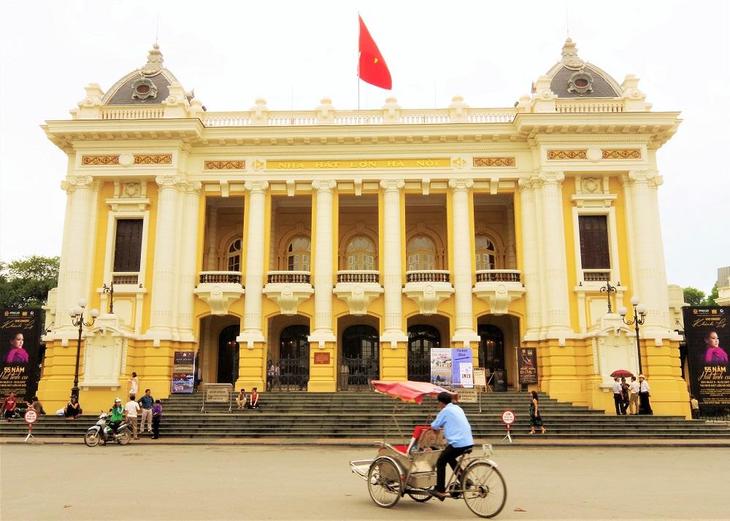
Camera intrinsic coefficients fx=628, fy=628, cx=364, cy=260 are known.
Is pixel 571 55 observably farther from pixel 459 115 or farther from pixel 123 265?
pixel 123 265

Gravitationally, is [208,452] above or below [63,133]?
below

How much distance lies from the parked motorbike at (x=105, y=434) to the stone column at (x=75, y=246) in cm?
896

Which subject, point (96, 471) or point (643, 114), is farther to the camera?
point (643, 114)

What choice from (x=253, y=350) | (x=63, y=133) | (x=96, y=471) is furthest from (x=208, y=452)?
(x=63, y=133)

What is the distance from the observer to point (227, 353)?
31.6m

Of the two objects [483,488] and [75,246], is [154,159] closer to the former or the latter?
[75,246]

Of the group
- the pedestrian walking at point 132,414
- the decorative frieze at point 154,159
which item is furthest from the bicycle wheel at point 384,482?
the decorative frieze at point 154,159

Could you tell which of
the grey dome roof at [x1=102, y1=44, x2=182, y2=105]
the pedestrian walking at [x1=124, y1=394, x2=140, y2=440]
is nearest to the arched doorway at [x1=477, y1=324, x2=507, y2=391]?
the pedestrian walking at [x1=124, y1=394, x2=140, y2=440]

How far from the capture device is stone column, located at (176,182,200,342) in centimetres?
2775

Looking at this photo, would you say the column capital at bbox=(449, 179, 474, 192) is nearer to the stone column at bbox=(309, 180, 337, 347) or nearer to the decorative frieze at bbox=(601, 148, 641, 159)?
the stone column at bbox=(309, 180, 337, 347)

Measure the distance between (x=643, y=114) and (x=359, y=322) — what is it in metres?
16.1

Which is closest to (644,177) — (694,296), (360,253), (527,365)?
(527,365)

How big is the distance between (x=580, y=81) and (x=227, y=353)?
71.1ft

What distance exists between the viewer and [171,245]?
27.6 meters
